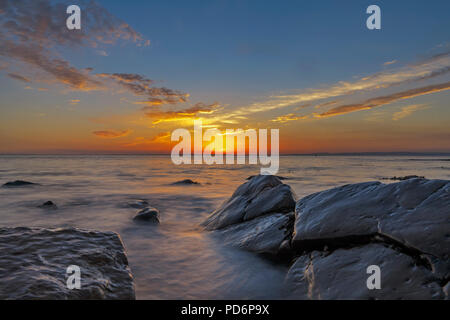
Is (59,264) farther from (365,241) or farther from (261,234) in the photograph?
(365,241)

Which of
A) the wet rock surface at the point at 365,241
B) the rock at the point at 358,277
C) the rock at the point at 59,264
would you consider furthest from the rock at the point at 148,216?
the rock at the point at 358,277

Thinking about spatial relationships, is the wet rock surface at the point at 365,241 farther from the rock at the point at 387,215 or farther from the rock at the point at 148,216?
the rock at the point at 148,216

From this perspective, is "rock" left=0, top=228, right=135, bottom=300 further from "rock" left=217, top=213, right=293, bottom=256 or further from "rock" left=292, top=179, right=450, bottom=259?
"rock" left=292, top=179, right=450, bottom=259

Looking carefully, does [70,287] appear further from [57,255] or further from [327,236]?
[327,236]

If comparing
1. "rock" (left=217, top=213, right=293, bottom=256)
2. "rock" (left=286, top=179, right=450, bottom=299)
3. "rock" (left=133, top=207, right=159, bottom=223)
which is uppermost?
"rock" (left=286, top=179, right=450, bottom=299)

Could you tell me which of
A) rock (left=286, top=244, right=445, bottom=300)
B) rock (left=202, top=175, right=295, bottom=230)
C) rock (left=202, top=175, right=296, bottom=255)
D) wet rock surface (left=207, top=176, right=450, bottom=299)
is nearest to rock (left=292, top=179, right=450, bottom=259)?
wet rock surface (left=207, top=176, right=450, bottom=299)

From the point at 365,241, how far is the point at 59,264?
362cm

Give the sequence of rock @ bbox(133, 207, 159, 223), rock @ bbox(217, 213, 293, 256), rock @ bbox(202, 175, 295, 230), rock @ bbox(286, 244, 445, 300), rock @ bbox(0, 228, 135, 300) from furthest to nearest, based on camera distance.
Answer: rock @ bbox(133, 207, 159, 223) < rock @ bbox(202, 175, 295, 230) < rock @ bbox(217, 213, 293, 256) < rock @ bbox(0, 228, 135, 300) < rock @ bbox(286, 244, 445, 300)

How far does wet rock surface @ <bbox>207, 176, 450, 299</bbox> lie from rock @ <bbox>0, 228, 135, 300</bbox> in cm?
208

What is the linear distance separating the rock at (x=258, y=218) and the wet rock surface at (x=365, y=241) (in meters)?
0.03

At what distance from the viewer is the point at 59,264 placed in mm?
2932

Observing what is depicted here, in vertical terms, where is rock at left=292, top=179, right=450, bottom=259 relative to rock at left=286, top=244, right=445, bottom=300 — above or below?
above

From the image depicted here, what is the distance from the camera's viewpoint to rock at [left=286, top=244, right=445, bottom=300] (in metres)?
2.18
